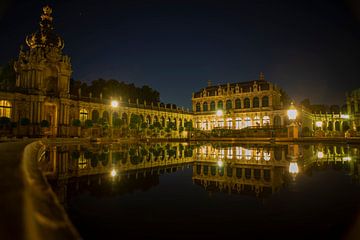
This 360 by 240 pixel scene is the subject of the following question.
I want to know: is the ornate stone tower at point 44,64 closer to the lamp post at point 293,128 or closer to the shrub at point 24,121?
the shrub at point 24,121

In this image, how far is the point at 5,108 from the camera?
3325cm

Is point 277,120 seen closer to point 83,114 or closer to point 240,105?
point 240,105

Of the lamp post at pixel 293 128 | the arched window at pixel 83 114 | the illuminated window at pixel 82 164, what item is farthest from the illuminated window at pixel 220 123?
the illuminated window at pixel 82 164

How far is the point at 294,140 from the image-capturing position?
3111cm

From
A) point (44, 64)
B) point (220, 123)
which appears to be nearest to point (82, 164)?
point (44, 64)

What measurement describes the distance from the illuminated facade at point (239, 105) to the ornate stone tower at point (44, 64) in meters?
32.4

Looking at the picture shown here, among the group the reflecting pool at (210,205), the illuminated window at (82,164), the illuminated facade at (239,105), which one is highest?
the illuminated facade at (239,105)

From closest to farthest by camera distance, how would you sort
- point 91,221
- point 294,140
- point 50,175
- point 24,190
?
point 24,190 → point 91,221 → point 50,175 → point 294,140

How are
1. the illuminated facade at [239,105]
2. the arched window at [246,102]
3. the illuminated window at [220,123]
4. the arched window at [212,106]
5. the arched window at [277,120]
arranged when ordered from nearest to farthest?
the arched window at [277,120]
the illuminated facade at [239,105]
the arched window at [246,102]
the illuminated window at [220,123]
the arched window at [212,106]

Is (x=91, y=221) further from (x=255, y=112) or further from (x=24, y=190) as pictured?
(x=255, y=112)

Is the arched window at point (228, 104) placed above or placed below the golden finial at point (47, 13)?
below

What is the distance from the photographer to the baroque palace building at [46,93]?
34.5 m

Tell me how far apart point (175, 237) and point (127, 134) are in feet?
125

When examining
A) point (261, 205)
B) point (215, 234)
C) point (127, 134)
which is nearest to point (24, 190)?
point (215, 234)
